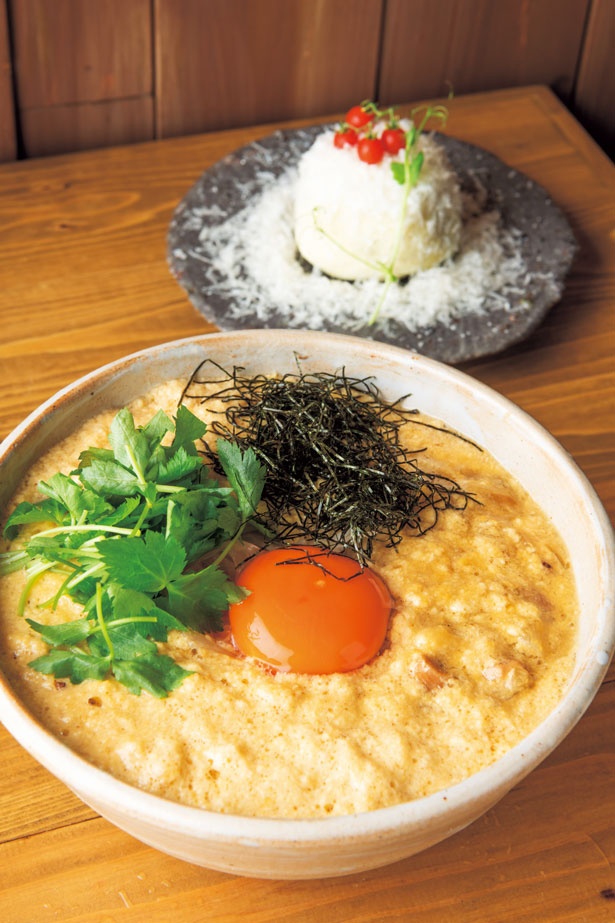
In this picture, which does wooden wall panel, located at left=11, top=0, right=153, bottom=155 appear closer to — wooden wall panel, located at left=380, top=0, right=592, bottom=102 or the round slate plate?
the round slate plate

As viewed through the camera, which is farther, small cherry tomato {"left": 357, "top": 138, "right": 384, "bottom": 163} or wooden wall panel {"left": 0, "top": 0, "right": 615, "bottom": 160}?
wooden wall panel {"left": 0, "top": 0, "right": 615, "bottom": 160}

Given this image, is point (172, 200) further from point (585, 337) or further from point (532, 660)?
point (532, 660)

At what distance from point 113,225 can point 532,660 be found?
5.22ft

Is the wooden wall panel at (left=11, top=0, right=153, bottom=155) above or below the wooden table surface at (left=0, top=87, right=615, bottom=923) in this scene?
above

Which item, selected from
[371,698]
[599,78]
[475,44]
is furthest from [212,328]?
[599,78]

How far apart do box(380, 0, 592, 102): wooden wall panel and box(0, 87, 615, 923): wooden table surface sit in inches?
5.8

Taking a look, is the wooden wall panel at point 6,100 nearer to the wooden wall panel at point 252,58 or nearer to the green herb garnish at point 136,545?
the wooden wall panel at point 252,58

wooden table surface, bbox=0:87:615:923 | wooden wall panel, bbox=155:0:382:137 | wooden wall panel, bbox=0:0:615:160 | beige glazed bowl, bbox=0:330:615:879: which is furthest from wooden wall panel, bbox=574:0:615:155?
beige glazed bowl, bbox=0:330:615:879

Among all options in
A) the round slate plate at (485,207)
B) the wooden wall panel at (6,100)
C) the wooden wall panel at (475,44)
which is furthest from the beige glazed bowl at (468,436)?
the wooden wall panel at (475,44)

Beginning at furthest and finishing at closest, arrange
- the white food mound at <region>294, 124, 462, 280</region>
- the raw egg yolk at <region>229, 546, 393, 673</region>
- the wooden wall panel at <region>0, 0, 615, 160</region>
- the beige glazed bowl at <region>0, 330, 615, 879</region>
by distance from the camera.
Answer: the wooden wall panel at <region>0, 0, 615, 160</region> < the white food mound at <region>294, 124, 462, 280</region> < the raw egg yolk at <region>229, 546, 393, 673</region> < the beige glazed bowl at <region>0, 330, 615, 879</region>

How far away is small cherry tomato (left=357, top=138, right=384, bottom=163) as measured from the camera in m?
2.35

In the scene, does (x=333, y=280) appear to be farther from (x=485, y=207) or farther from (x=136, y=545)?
(x=136, y=545)

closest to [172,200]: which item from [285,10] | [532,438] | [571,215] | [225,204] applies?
[225,204]

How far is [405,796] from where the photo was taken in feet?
4.10
